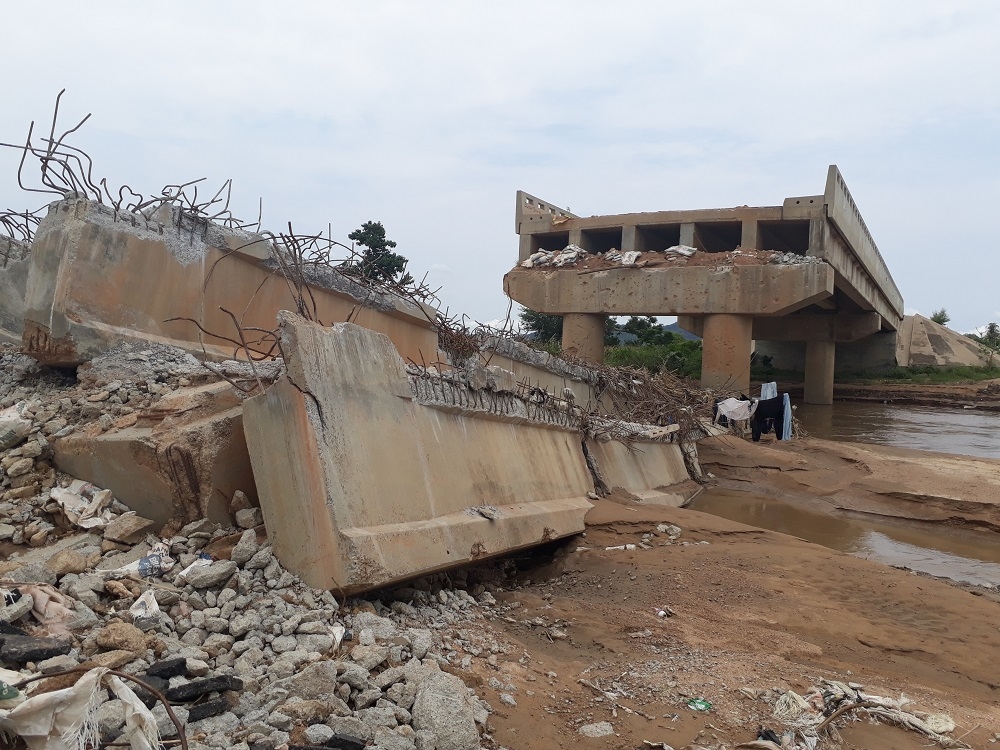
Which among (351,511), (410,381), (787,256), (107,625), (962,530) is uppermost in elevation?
(787,256)

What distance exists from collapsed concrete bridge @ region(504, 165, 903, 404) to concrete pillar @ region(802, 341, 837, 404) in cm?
285

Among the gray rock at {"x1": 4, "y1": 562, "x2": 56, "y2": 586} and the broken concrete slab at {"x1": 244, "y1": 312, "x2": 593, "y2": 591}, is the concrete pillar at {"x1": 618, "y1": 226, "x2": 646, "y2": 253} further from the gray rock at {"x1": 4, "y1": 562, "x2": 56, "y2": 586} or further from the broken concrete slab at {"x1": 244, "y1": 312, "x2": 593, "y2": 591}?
the gray rock at {"x1": 4, "y1": 562, "x2": 56, "y2": 586}

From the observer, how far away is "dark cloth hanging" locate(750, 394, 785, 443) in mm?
13719

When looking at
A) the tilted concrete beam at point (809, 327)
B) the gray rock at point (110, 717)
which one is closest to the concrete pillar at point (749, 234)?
the tilted concrete beam at point (809, 327)

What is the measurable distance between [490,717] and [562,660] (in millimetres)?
941

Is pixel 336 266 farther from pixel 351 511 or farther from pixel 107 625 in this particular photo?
pixel 107 625

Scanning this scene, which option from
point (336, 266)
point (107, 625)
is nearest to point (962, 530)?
point (336, 266)

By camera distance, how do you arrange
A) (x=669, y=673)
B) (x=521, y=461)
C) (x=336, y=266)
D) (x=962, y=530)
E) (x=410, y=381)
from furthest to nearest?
1. (x=962, y=530)
2. (x=336, y=266)
3. (x=521, y=461)
4. (x=410, y=381)
5. (x=669, y=673)

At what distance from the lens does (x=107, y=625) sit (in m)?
3.14

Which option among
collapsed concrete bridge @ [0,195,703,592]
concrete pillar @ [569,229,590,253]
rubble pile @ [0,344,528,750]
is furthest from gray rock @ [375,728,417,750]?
concrete pillar @ [569,229,590,253]

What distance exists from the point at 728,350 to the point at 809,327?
337 inches

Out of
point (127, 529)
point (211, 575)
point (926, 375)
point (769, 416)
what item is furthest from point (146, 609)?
point (926, 375)

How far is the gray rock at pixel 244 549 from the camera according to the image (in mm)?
3883

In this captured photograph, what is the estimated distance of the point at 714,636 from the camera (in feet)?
14.8
